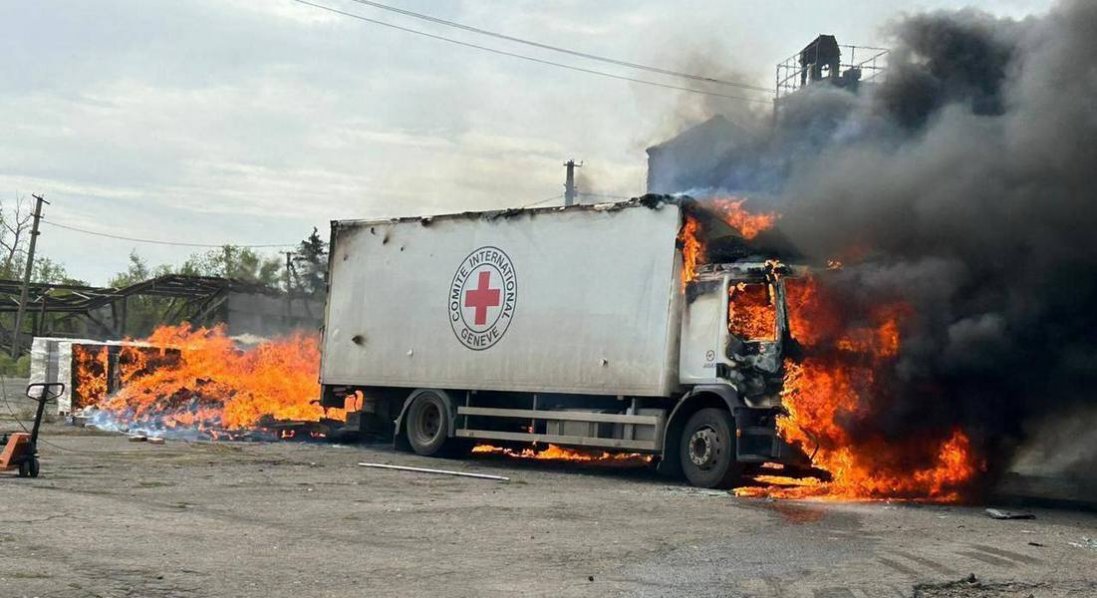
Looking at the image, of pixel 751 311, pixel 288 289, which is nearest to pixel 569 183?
pixel 288 289

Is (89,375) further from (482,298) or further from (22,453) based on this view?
(22,453)

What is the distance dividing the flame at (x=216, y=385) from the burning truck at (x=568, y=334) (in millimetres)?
2056

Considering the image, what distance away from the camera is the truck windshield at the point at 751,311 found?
1302 cm

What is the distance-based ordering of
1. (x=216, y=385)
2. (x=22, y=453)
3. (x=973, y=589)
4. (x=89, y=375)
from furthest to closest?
(x=89, y=375), (x=216, y=385), (x=22, y=453), (x=973, y=589)

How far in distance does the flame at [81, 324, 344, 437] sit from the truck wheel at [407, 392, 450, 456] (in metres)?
3.10

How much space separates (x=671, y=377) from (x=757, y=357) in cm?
142

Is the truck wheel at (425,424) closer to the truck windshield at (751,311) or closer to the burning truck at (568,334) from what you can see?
the burning truck at (568,334)

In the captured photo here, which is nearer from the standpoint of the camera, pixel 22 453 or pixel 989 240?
pixel 22 453

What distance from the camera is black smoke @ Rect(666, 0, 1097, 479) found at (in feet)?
39.6

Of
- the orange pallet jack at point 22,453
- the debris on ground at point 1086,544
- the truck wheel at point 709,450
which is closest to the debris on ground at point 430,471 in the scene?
the truck wheel at point 709,450

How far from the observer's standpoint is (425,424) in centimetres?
1755

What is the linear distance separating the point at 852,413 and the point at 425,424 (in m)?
7.42

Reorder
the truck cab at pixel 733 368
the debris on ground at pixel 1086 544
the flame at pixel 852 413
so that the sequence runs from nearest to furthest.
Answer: the debris on ground at pixel 1086 544, the flame at pixel 852 413, the truck cab at pixel 733 368

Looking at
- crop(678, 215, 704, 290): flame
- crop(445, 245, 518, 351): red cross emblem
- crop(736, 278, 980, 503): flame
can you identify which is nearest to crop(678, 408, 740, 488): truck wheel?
crop(736, 278, 980, 503): flame
